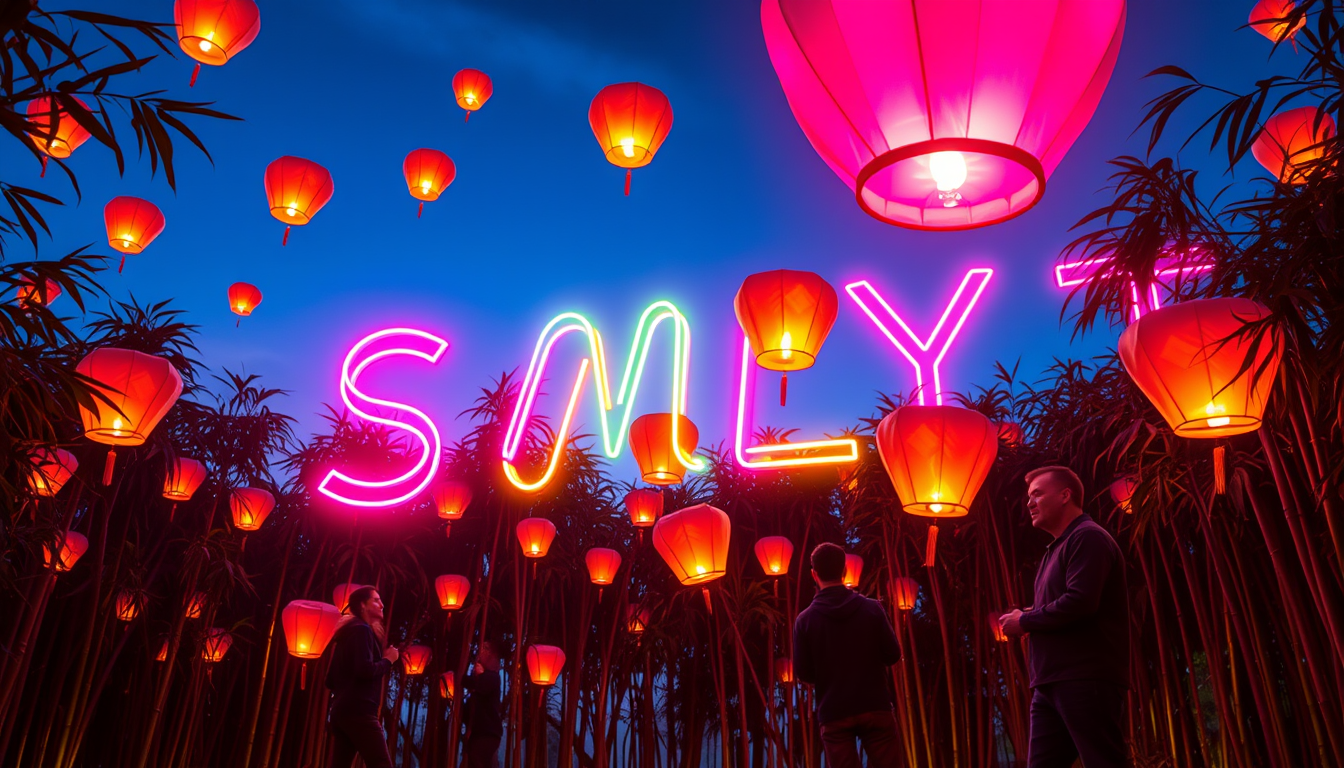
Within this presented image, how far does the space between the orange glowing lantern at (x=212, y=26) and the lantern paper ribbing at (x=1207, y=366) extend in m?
4.66

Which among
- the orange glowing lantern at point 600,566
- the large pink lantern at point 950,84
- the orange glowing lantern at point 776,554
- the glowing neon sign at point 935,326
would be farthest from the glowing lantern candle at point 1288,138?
the orange glowing lantern at point 600,566

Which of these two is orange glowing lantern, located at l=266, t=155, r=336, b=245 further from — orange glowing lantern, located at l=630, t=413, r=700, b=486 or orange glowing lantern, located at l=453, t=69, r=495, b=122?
orange glowing lantern, located at l=630, t=413, r=700, b=486

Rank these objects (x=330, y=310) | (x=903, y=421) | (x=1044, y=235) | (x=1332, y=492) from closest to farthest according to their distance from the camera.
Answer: (x=1332, y=492) → (x=903, y=421) → (x=1044, y=235) → (x=330, y=310)

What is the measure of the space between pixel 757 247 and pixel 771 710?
10.5 metres

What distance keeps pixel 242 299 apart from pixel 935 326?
20.5 feet

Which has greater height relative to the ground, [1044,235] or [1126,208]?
[1044,235]

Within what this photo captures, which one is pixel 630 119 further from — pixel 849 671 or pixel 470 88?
pixel 849 671

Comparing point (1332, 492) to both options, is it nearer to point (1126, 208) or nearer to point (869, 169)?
point (1126, 208)

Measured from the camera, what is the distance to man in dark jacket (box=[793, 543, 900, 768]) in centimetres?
275

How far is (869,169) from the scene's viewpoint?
1606 millimetres

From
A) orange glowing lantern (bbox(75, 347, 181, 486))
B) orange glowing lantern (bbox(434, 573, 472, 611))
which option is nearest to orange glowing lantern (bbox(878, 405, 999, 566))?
orange glowing lantern (bbox(75, 347, 181, 486))

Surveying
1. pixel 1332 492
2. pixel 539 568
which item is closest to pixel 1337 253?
pixel 1332 492

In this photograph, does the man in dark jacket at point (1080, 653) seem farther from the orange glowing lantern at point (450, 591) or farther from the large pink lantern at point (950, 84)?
the orange glowing lantern at point (450, 591)

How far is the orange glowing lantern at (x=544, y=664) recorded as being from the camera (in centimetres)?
722
